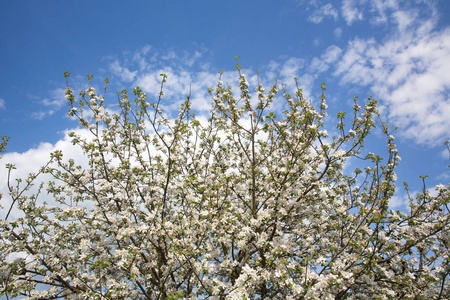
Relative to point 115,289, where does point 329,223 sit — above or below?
above

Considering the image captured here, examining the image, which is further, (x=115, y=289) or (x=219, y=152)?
(x=219, y=152)

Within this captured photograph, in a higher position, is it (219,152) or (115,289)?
(219,152)

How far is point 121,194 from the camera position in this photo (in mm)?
8586

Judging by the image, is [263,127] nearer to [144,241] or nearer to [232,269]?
[232,269]

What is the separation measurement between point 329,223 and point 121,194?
741cm

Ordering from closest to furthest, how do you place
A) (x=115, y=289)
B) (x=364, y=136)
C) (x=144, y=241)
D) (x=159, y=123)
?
1. (x=115, y=289)
2. (x=144, y=241)
3. (x=364, y=136)
4. (x=159, y=123)

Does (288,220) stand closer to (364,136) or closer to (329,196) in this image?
(329,196)

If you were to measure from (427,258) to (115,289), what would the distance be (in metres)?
10.4

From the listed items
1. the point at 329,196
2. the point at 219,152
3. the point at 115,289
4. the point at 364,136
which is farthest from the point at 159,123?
the point at 364,136

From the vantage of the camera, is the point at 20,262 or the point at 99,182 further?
the point at 99,182

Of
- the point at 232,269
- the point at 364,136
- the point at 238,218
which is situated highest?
the point at 364,136

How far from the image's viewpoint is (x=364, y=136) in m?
9.52

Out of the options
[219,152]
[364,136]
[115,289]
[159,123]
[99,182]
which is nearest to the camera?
[115,289]

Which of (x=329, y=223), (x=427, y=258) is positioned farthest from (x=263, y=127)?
(x=427, y=258)
